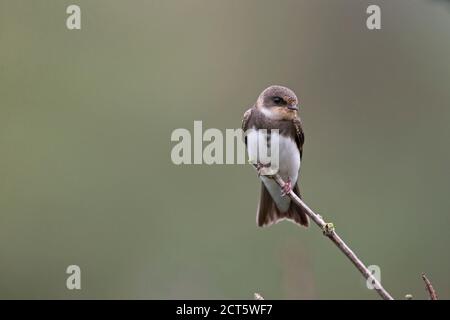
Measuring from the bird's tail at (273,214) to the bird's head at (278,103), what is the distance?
0.82 m

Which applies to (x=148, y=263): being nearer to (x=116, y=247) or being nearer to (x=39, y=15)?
(x=116, y=247)

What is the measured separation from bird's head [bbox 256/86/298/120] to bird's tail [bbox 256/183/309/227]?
2.68ft

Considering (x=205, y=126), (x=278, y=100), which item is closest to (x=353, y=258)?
(x=278, y=100)

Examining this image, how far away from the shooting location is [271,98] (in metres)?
6.18

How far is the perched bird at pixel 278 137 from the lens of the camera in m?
6.21

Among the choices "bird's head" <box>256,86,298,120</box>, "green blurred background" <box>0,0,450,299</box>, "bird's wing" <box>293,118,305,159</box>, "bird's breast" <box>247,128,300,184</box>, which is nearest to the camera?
"bird's head" <box>256,86,298,120</box>

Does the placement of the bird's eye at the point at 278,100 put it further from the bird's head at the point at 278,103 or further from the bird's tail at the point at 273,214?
the bird's tail at the point at 273,214

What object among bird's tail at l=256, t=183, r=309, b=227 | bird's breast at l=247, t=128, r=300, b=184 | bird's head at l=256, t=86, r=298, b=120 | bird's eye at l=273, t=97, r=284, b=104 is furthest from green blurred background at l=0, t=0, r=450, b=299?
bird's eye at l=273, t=97, r=284, b=104

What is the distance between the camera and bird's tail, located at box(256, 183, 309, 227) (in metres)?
6.67

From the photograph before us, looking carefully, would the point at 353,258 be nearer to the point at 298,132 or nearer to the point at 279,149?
the point at 279,149

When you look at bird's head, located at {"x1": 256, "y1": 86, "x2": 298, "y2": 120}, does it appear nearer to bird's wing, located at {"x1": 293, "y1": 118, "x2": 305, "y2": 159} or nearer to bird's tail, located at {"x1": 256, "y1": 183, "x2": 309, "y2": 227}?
bird's wing, located at {"x1": 293, "y1": 118, "x2": 305, "y2": 159}

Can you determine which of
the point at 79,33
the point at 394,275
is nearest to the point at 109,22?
the point at 79,33

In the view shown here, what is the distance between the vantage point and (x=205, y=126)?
9.27 metres

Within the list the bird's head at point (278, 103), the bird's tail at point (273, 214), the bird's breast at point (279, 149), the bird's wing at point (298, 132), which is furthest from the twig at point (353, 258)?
the bird's tail at point (273, 214)
